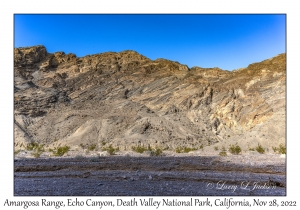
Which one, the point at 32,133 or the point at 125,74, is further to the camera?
the point at 125,74

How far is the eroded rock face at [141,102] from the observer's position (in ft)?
157

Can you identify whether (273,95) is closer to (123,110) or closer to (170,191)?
(123,110)

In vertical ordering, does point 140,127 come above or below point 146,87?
below

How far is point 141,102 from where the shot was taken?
6066 cm

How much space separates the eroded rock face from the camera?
4791 cm

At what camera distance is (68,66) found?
7406cm

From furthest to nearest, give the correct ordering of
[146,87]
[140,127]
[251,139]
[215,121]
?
[146,87] < [215,121] < [140,127] < [251,139]

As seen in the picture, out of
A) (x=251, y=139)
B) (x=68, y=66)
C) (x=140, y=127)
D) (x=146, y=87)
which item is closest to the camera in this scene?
(x=251, y=139)

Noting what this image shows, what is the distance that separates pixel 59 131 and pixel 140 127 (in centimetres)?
1439

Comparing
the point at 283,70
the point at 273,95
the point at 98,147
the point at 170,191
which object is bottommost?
the point at 98,147

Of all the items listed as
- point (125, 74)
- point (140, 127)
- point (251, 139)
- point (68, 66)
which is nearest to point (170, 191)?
point (251, 139)

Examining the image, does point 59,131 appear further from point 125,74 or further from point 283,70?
point 283,70

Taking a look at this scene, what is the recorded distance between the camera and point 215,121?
54094 millimetres

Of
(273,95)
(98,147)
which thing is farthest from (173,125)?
(273,95)
